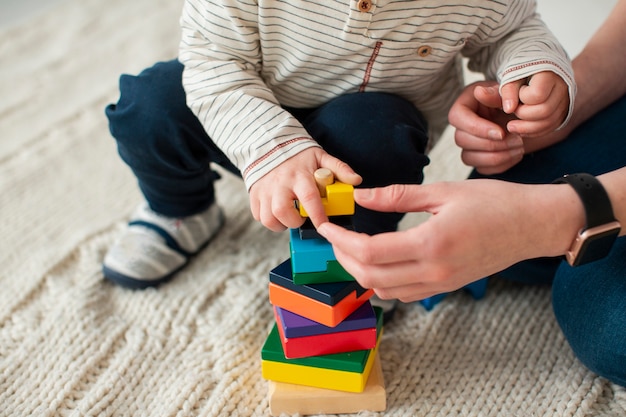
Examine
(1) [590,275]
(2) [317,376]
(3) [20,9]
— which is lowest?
(3) [20,9]

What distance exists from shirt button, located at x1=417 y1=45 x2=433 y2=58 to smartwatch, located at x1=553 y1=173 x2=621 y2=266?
0.76 ft

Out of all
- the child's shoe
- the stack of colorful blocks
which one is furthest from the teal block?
the child's shoe

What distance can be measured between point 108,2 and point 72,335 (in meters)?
1.16

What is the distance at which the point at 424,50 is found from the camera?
0.73 meters

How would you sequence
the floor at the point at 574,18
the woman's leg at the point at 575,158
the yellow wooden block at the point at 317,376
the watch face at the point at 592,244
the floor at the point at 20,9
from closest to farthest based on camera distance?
the watch face at the point at 592,244, the yellow wooden block at the point at 317,376, the woman's leg at the point at 575,158, the floor at the point at 574,18, the floor at the point at 20,9

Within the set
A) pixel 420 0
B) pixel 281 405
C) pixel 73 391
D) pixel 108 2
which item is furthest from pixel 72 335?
pixel 108 2

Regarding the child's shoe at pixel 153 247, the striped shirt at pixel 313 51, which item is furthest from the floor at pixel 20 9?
the striped shirt at pixel 313 51

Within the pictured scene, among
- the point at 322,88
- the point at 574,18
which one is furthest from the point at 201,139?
the point at 574,18

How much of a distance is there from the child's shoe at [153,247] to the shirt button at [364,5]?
43cm

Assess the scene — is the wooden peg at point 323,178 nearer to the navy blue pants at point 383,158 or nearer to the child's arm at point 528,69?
the navy blue pants at point 383,158

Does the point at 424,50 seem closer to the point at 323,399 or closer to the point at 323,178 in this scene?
the point at 323,178

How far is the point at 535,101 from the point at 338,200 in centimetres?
25

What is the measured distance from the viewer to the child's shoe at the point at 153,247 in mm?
892

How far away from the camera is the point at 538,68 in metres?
0.68
